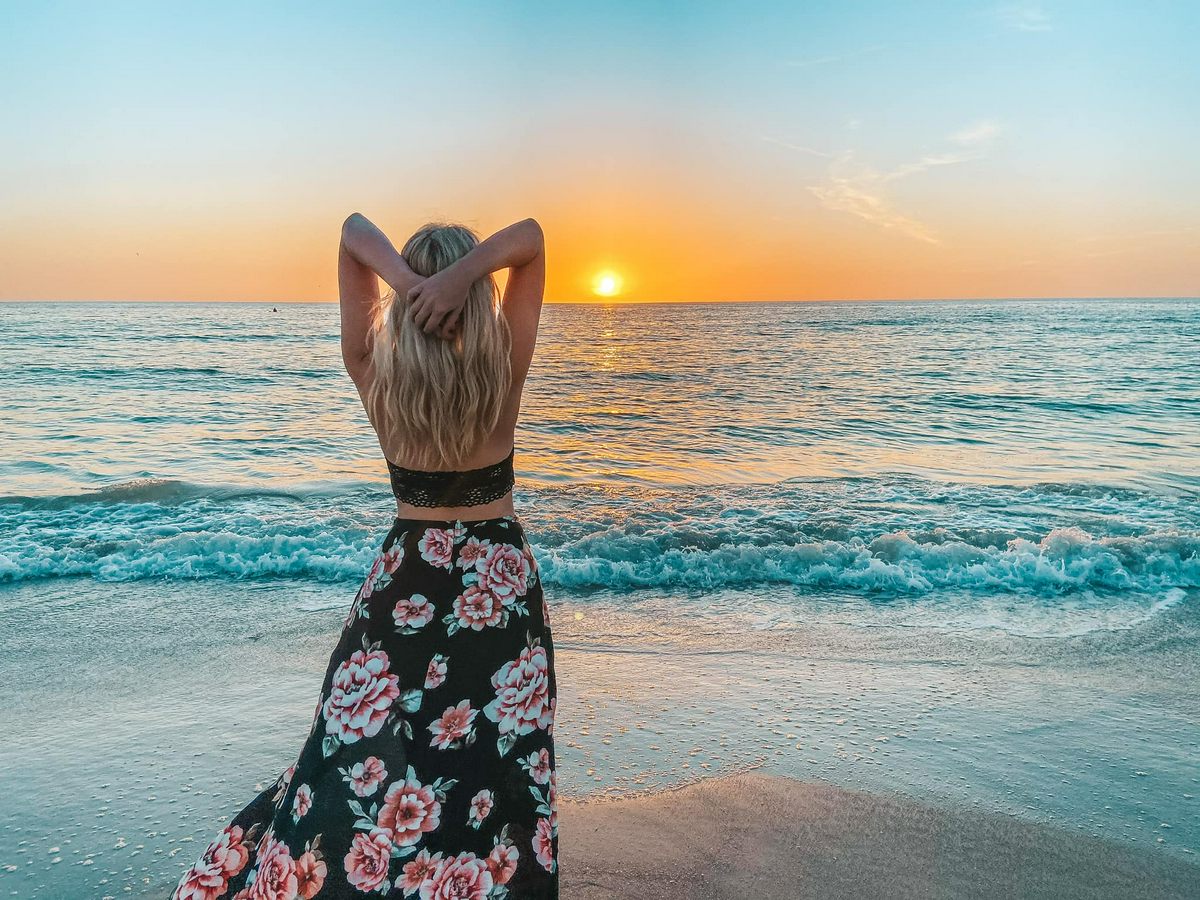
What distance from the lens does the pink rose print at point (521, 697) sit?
2.19m

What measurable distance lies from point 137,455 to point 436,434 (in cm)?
1188

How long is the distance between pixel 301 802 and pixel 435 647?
1.66 ft

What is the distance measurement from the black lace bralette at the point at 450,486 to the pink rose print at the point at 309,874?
0.90m

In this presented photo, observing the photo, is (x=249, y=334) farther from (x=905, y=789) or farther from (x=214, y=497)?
(x=905, y=789)

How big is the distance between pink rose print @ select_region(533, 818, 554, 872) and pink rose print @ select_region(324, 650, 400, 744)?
51 centimetres

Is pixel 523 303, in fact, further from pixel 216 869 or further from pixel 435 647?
pixel 216 869

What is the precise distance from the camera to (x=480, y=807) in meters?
2.15

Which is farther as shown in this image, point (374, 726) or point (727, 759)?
point (727, 759)

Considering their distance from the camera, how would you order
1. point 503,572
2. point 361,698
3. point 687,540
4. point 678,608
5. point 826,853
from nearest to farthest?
point 361,698 < point 503,572 < point 826,853 < point 678,608 < point 687,540

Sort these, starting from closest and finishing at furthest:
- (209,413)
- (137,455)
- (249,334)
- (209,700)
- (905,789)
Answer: (905,789), (209,700), (137,455), (209,413), (249,334)

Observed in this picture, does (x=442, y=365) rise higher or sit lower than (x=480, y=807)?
higher

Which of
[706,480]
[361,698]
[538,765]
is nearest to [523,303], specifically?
[361,698]

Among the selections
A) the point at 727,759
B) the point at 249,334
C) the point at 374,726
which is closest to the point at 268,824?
the point at 374,726

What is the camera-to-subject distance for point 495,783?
2.17 meters
